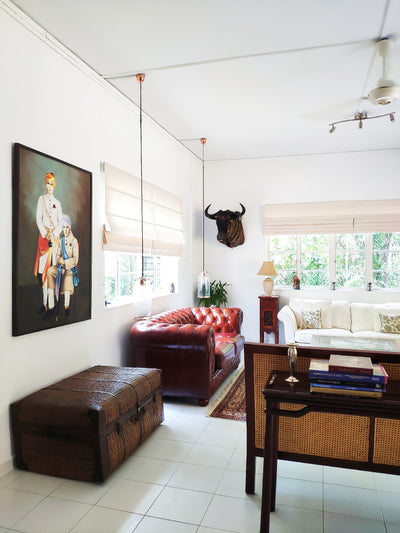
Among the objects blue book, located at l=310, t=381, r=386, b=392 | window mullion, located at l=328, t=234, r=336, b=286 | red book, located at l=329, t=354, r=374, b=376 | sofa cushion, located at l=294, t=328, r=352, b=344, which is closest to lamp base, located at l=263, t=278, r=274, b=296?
sofa cushion, located at l=294, t=328, r=352, b=344

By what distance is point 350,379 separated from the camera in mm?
1940

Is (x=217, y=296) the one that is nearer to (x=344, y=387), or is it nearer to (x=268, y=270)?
(x=268, y=270)

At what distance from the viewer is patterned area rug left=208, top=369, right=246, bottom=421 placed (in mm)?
3881

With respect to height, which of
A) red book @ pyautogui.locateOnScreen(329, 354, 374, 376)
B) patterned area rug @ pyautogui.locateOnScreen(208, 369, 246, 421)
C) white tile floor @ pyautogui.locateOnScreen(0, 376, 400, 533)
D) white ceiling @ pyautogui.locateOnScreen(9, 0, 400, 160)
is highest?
white ceiling @ pyautogui.locateOnScreen(9, 0, 400, 160)

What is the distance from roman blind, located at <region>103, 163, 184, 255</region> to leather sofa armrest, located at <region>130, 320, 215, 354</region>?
88cm

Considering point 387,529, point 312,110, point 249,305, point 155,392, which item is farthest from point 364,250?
point 387,529

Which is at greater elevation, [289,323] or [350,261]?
[350,261]

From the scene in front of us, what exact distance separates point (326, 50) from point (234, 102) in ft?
4.26

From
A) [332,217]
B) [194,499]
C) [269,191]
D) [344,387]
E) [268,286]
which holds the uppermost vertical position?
[269,191]

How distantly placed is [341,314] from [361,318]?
286mm

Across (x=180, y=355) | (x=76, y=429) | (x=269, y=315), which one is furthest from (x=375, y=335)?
(x=76, y=429)

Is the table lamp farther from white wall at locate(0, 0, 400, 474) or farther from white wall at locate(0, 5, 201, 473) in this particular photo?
white wall at locate(0, 5, 201, 473)

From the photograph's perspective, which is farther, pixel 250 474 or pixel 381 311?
pixel 381 311

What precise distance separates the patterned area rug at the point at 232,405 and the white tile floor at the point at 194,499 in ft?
2.32
